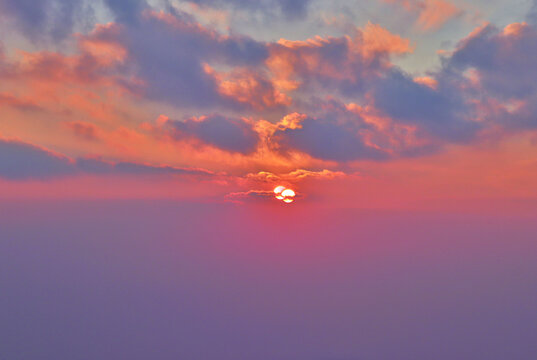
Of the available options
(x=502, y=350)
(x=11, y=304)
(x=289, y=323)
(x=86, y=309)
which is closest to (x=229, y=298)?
(x=289, y=323)

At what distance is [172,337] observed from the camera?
146 metres

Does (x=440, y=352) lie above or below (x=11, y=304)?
below

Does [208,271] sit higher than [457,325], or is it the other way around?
[208,271]

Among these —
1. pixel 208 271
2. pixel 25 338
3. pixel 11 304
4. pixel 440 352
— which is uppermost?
pixel 208 271

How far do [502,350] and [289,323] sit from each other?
3551 inches

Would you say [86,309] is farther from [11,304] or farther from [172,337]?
[172,337]

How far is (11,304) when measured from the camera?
133375 mm

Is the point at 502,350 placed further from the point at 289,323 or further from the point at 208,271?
the point at 208,271

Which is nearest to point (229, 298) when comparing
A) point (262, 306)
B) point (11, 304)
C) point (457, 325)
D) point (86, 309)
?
point (262, 306)

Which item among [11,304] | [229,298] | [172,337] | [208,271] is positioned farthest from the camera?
[208,271]

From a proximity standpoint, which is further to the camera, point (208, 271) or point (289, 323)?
point (208, 271)

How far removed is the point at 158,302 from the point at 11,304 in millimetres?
61377

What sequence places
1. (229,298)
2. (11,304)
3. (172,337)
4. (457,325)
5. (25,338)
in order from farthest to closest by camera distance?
(229,298) < (457,325) < (172,337) < (11,304) < (25,338)

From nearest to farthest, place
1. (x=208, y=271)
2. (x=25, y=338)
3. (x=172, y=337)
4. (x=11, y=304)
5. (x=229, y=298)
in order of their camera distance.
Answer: (x=25, y=338)
(x=11, y=304)
(x=172, y=337)
(x=229, y=298)
(x=208, y=271)
